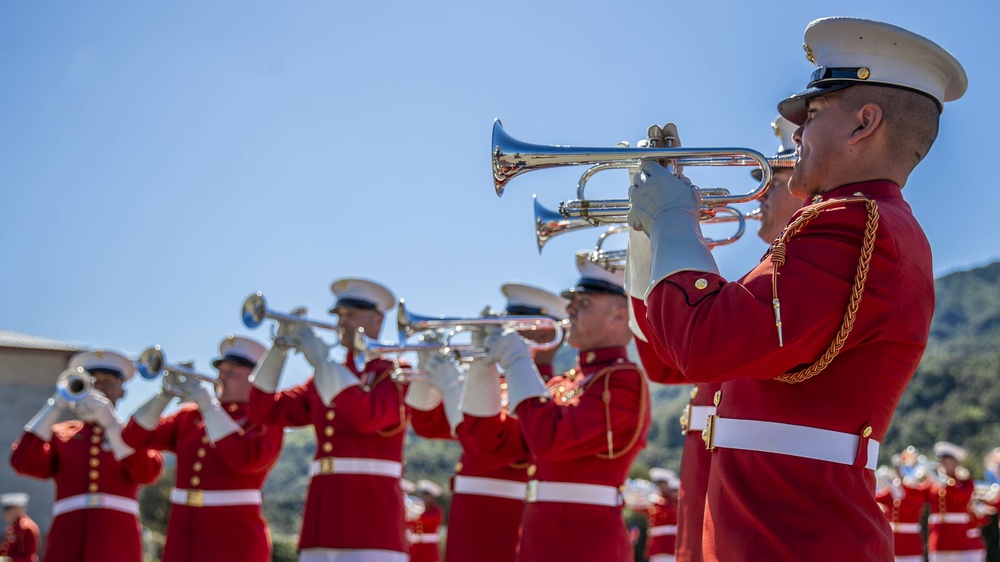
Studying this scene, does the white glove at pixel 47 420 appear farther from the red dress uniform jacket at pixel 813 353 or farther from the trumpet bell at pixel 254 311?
the red dress uniform jacket at pixel 813 353

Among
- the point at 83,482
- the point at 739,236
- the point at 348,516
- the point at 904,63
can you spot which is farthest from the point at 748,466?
the point at 83,482

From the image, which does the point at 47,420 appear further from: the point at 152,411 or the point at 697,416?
the point at 697,416

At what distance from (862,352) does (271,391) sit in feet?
17.6

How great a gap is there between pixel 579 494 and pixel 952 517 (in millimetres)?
11689

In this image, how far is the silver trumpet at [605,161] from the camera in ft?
10.6

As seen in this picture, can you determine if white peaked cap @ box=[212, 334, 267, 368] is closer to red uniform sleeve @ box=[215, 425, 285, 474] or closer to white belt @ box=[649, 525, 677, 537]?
red uniform sleeve @ box=[215, 425, 285, 474]

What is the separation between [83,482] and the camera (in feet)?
27.0

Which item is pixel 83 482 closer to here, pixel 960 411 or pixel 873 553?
pixel 873 553

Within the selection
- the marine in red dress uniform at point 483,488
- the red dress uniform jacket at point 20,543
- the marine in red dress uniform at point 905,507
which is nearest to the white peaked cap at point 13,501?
the red dress uniform jacket at point 20,543

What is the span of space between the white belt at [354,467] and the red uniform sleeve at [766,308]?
4.52 meters

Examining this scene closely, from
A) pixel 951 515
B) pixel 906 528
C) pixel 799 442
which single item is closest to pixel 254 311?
pixel 799 442

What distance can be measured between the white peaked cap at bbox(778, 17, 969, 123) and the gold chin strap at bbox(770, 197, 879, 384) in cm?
38

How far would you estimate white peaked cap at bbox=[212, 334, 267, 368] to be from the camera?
28.3 ft

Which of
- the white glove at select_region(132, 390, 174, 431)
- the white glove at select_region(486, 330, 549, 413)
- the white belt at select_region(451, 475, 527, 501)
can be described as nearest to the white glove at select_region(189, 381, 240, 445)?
the white glove at select_region(132, 390, 174, 431)
